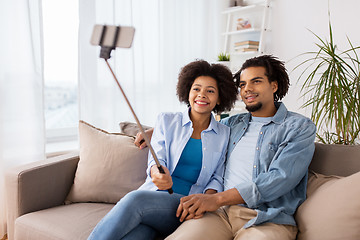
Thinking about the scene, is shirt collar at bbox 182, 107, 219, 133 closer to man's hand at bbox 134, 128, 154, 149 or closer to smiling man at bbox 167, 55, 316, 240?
smiling man at bbox 167, 55, 316, 240

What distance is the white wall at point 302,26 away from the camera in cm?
293

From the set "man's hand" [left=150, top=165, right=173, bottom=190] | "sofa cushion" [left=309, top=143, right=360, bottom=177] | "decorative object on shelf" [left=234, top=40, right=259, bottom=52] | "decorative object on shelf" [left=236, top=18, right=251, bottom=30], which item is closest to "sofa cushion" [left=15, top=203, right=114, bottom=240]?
"man's hand" [left=150, top=165, right=173, bottom=190]

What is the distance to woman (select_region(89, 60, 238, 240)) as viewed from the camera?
1.36 metres

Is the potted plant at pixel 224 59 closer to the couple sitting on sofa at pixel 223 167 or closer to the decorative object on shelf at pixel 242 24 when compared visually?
the decorative object on shelf at pixel 242 24

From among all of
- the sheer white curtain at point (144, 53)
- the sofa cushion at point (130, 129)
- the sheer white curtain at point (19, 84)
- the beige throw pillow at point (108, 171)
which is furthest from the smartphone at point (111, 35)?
the sheer white curtain at point (144, 53)

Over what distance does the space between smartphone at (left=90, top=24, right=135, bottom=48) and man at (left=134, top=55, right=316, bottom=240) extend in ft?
2.43

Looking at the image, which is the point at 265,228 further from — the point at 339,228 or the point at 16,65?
the point at 16,65

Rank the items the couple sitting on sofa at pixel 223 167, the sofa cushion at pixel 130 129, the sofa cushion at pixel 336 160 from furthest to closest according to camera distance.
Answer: the sofa cushion at pixel 130 129 < the sofa cushion at pixel 336 160 < the couple sitting on sofa at pixel 223 167

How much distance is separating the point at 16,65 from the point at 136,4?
125 centimetres

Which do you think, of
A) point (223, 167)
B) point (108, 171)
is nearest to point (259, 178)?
point (223, 167)

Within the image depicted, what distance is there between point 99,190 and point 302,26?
2.57 metres

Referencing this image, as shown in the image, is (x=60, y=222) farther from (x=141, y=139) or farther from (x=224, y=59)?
(x=224, y=59)

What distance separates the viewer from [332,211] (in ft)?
4.15

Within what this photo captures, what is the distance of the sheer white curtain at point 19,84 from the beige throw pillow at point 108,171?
68 cm
